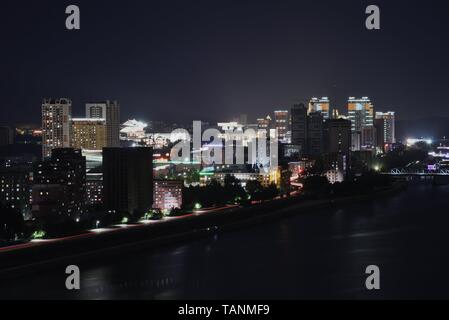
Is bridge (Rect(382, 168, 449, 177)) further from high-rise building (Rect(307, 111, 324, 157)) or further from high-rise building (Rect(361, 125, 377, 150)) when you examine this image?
high-rise building (Rect(361, 125, 377, 150))

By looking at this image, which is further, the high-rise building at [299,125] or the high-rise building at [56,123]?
the high-rise building at [299,125]

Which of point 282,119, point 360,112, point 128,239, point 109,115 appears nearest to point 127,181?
point 128,239

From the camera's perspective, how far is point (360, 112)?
2964 cm

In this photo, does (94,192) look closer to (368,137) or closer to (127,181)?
(127,181)

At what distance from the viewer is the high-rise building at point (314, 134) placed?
2316 centimetres

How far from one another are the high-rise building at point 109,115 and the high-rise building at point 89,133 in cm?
21

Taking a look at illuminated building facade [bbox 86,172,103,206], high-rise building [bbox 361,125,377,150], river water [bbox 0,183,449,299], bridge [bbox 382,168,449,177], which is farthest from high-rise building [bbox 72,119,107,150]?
high-rise building [bbox 361,125,377,150]

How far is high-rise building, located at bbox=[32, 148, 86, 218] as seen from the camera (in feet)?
29.9

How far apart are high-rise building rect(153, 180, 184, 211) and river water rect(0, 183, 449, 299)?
1430 mm

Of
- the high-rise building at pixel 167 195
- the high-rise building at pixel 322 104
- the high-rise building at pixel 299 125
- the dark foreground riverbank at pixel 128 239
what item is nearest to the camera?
the dark foreground riverbank at pixel 128 239

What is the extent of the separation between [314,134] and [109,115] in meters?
6.85

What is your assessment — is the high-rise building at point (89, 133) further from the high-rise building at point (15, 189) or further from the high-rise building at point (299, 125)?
the high-rise building at point (15, 189)

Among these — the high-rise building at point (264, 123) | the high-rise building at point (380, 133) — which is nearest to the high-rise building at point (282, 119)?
the high-rise building at point (264, 123)
